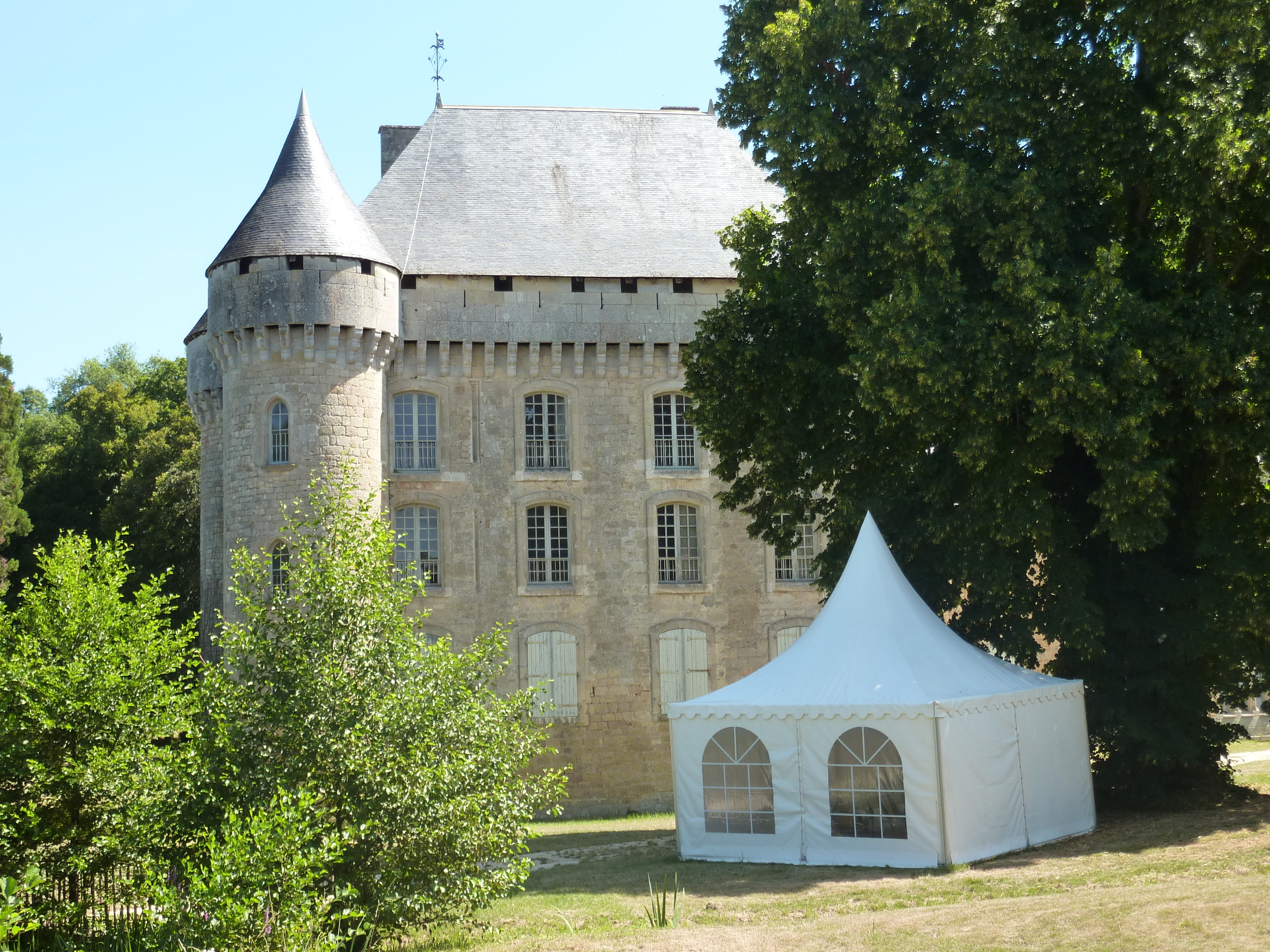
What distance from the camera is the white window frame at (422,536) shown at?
2195 centimetres

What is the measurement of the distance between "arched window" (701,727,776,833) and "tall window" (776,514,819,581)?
32.3ft

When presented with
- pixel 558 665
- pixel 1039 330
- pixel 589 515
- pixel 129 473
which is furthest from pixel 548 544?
pixel 129 473

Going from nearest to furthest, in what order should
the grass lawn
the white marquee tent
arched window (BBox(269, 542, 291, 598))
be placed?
1. the grass lawn
2. arched window (BBox(269, 542, 291, 598))
3. the white marquee tent

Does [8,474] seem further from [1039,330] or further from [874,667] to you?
[1039,330]

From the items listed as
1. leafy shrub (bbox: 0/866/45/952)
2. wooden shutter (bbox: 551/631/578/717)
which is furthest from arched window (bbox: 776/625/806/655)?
leafy shrub (bbox: 0/866/45/952)

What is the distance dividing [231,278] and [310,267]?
1.42 meters

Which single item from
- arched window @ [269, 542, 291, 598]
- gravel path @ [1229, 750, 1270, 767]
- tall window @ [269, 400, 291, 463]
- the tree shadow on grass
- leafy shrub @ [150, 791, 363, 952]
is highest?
tall window @ [269, 400, 291, 463]

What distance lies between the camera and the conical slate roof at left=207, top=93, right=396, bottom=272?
66.6ft

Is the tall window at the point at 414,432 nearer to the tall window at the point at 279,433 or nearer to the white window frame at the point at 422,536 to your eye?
the white window frame at the point at 422,536

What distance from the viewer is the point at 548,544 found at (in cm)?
2244

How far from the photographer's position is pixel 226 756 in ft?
32.3

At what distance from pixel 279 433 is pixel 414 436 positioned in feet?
8.32

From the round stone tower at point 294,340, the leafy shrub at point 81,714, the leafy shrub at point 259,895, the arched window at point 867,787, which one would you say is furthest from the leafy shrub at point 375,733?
the round stone tower at point 294,340

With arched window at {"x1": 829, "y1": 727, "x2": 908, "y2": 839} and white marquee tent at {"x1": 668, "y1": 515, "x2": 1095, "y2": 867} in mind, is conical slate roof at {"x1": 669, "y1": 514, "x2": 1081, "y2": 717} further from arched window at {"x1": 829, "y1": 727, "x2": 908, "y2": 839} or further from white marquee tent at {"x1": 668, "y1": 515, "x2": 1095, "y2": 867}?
arched window at {"x1": 829, "y1": 727, "x2": 908, "y2": 839}
